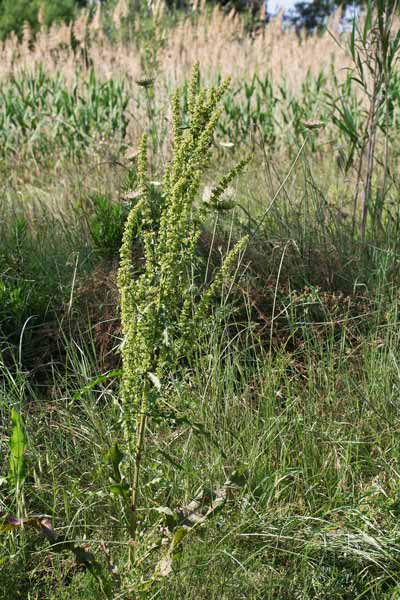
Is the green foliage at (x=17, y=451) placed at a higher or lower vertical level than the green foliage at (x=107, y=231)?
higher

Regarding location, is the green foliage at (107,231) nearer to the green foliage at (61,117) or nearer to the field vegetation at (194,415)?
the field vegetation at (194,415)

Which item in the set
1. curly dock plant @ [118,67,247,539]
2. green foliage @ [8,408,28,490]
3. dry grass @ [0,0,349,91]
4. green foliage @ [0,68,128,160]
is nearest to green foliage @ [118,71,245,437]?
curly dock plant @ [118,67,247,539]

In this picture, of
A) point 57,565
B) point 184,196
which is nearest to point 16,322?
point 57,565

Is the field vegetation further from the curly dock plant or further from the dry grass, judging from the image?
the dry grass

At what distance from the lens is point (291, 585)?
1858 millimetres

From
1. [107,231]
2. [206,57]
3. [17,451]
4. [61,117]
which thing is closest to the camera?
[17,451]

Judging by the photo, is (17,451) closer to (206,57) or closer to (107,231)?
(107,231)

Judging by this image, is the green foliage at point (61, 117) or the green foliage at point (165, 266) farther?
the green foliage at point (61, 117)

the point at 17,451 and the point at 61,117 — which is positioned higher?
the point at 17,451

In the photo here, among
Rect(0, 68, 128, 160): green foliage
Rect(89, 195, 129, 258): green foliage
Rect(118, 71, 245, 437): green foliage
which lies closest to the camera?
Rect(118, 71, 245, 437): green foliage

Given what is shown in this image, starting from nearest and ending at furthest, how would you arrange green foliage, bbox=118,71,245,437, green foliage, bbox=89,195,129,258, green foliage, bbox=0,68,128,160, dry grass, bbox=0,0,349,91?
green foliage, bbox=118,71,245,437
green foliage, bbox=89,195,129,258
green foliage, bbox=0,68,128,160
dry grass, bbox=0,0,349,91

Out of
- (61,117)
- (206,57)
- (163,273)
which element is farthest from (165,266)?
(206,57)

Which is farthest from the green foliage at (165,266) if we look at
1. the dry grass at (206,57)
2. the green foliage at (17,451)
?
the dry grass at (206,57)

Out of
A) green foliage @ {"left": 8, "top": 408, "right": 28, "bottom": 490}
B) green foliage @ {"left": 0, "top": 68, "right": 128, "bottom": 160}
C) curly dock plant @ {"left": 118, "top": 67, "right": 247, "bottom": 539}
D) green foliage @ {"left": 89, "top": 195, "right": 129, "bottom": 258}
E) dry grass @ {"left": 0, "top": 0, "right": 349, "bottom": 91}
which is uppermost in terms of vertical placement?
curly dock plant @ {"left": 118, "top": 67, "right": 247, "bottom": 539}
